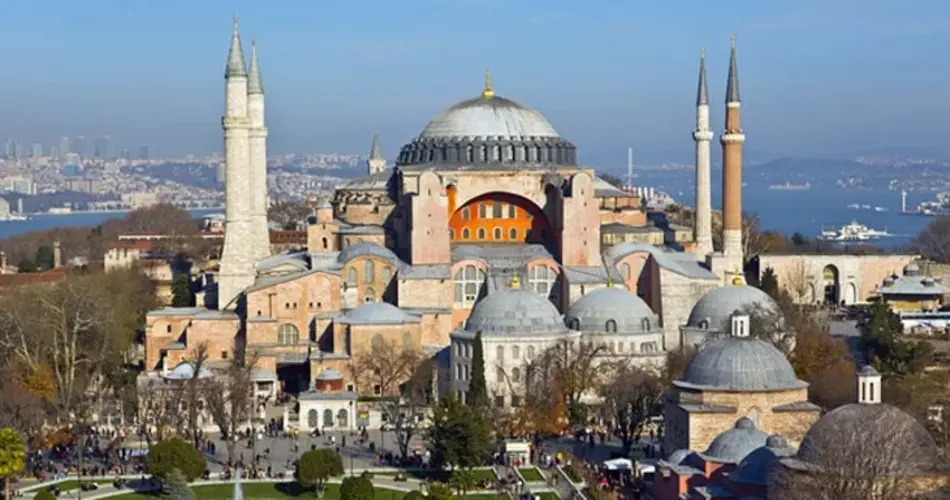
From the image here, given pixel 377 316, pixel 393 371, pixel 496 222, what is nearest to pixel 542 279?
pixel 496 222

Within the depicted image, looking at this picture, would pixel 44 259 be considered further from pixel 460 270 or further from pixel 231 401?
pixel 231 401

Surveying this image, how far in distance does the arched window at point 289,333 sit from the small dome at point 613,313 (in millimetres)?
6187

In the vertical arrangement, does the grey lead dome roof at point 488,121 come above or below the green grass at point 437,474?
above

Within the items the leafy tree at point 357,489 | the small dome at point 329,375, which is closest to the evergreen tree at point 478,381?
the small dome at point 329,375

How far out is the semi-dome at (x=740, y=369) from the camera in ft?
96.3

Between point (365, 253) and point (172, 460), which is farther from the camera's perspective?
point (365, 253)

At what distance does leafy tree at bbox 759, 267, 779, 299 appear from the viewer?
46.4 m

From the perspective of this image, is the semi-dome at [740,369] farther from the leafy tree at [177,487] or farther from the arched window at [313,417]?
the arched window at [313,417]

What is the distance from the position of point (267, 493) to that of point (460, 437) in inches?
132

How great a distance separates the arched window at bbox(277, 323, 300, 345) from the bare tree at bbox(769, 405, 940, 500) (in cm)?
1812

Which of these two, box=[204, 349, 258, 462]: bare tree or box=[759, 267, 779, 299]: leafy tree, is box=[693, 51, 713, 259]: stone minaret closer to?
box=[759, 267, 779, 299]: leafy tree

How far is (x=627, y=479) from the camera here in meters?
29.7

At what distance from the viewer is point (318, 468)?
29.3 meters

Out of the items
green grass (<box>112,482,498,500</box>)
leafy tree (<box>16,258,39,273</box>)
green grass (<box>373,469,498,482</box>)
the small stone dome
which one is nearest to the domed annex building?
green grass (<box>373,469,498,482</box>)
